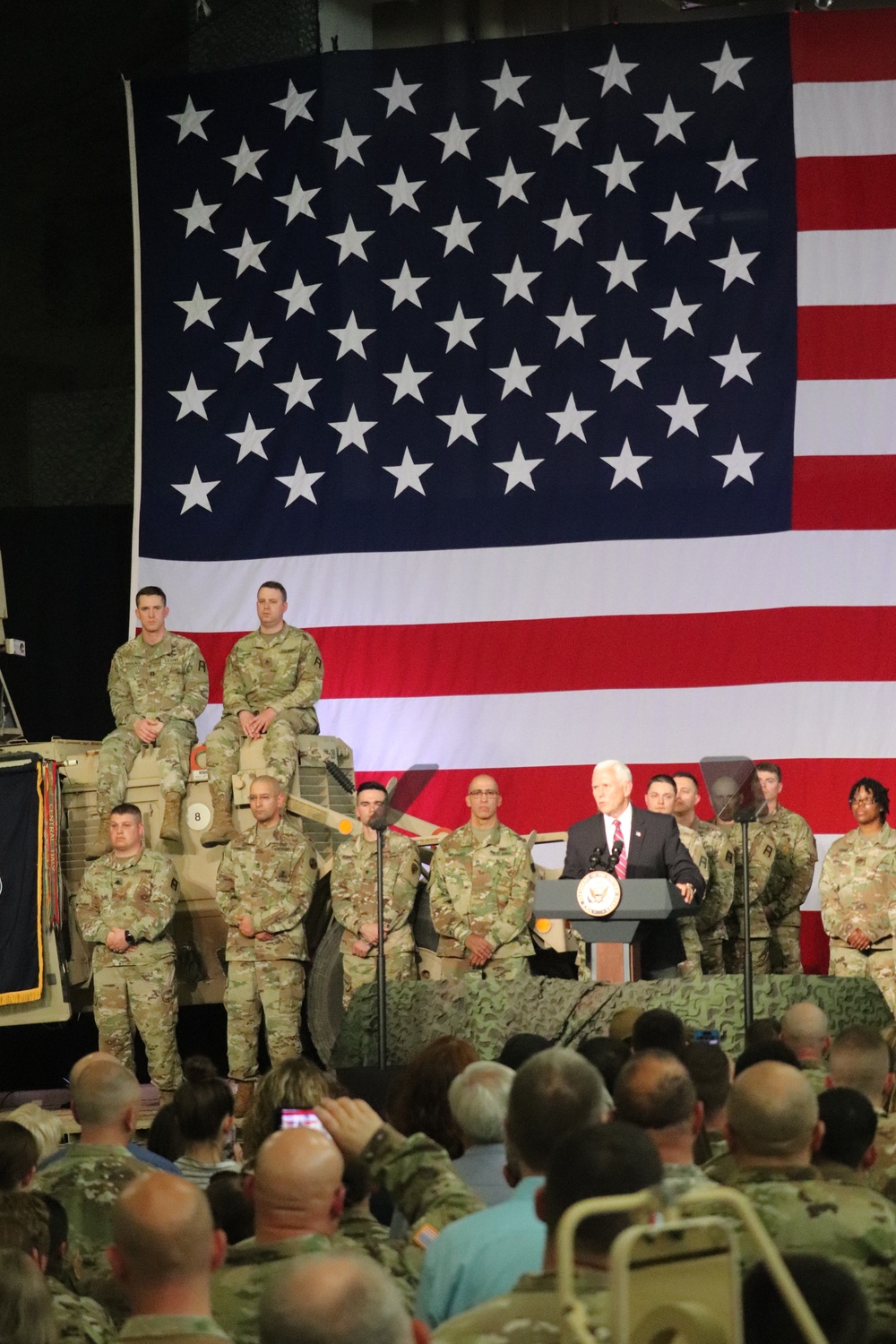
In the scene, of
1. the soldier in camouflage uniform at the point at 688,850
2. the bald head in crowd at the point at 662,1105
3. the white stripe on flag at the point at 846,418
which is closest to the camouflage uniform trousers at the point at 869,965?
the soldier in camouflage uniform at the point at 688,850

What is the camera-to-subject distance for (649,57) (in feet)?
38.2

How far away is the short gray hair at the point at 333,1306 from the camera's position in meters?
1.87

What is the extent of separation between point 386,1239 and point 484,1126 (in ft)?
1.43

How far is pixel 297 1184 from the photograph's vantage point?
2.51m

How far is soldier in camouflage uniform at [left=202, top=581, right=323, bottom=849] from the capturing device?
393 inches

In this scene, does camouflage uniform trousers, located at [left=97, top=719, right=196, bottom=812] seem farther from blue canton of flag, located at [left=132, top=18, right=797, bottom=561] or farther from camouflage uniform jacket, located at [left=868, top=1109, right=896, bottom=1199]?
camouflage uniform jacket, located at [left=868, top=1109, right=896, bottom=1199]

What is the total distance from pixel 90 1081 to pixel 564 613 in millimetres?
7772

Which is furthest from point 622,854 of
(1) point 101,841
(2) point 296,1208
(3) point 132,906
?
(2) point 296,1208

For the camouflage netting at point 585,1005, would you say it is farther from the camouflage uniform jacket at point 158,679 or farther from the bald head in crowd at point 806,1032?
the camouflage uniform jacket at point 158,679

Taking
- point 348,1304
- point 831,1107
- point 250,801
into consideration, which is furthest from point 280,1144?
point 250,801

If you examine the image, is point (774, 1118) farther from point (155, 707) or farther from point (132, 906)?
point (155, 707)

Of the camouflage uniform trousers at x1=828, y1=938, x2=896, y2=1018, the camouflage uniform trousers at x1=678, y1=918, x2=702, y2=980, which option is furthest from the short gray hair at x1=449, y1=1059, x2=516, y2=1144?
the camouflage uniform trousers at x1=828, y1=938, x2=896, y2=1018

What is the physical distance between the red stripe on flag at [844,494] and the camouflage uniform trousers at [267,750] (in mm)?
3301

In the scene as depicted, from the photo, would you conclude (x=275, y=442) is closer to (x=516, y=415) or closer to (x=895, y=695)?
(x=516, y=415)
